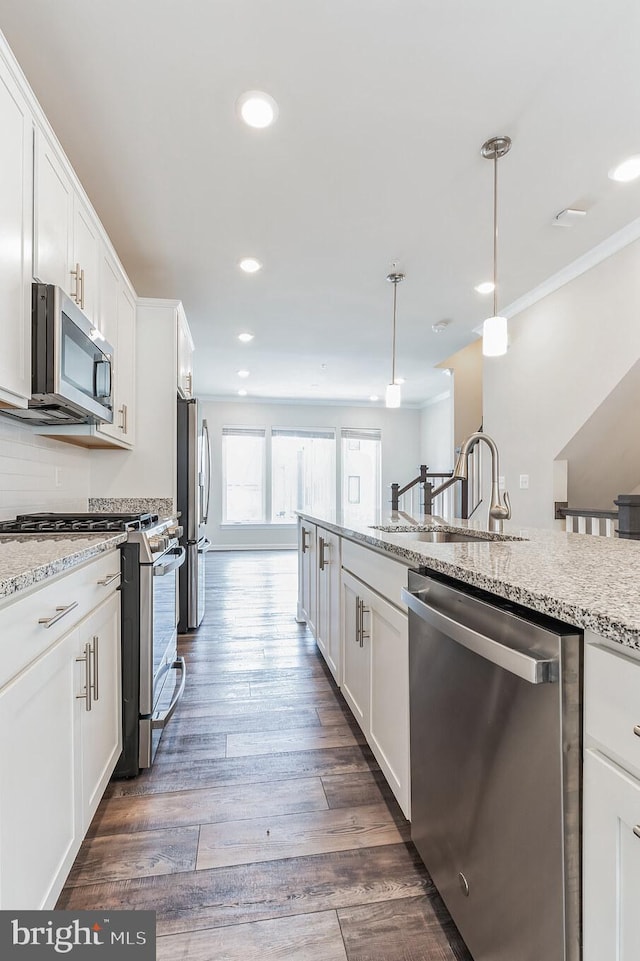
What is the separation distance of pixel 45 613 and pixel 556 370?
3822mm

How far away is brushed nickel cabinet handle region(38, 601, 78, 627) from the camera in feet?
3.58

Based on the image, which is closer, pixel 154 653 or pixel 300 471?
pixel 154 653

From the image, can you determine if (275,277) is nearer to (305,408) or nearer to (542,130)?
(542,130)

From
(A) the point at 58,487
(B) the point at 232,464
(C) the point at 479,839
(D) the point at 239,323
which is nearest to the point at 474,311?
(D) the point at 239,323

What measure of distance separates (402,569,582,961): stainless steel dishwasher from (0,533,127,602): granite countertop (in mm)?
886

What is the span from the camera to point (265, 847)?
4.81 ft

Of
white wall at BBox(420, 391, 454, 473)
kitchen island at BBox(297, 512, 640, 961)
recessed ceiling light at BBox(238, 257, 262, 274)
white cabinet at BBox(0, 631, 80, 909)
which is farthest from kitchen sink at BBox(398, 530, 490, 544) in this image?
white wall at BBox(420, 391, 454, 473)

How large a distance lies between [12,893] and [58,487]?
86.2 inches

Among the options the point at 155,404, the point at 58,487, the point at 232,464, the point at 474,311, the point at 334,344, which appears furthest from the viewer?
the point at 232,464

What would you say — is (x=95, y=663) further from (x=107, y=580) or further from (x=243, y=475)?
(x=243, y=475)

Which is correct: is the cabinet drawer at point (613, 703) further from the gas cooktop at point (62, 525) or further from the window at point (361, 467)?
the window at point (361, 467)

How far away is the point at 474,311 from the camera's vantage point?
4.34 m

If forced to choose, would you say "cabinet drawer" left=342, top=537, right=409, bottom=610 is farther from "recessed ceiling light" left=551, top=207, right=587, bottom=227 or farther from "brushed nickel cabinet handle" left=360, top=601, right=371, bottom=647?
"recessed ceiling light" left=551, top=207, right=587, bottom=227

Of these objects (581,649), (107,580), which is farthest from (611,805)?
(107,580)
